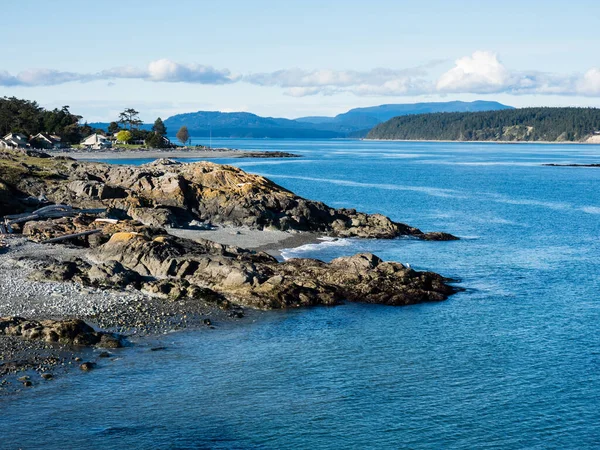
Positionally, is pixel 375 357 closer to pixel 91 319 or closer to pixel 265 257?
pixel 91 319

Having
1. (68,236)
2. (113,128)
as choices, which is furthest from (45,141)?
(68,236)

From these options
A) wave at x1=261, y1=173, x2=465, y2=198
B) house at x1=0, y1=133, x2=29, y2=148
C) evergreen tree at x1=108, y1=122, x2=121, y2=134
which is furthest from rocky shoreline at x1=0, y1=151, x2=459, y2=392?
evergreen tree at x1=108, y1=122, x2=121, y2=134

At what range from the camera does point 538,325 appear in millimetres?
32469

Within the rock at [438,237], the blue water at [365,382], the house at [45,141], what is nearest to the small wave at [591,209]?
the rock at [438,237]

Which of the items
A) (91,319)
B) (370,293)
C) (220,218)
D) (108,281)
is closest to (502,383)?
(370,293)

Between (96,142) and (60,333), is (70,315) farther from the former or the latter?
(96,142)

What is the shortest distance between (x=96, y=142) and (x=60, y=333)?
14654 cm

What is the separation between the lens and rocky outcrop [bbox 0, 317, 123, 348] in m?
27.1

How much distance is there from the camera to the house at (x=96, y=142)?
536 feet

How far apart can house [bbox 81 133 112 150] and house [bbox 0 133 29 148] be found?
3435 centimetres

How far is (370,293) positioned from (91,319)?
566 inches

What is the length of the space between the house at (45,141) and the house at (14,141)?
812 cm

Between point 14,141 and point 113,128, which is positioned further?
point 113,128

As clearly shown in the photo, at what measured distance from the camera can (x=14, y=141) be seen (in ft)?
397
